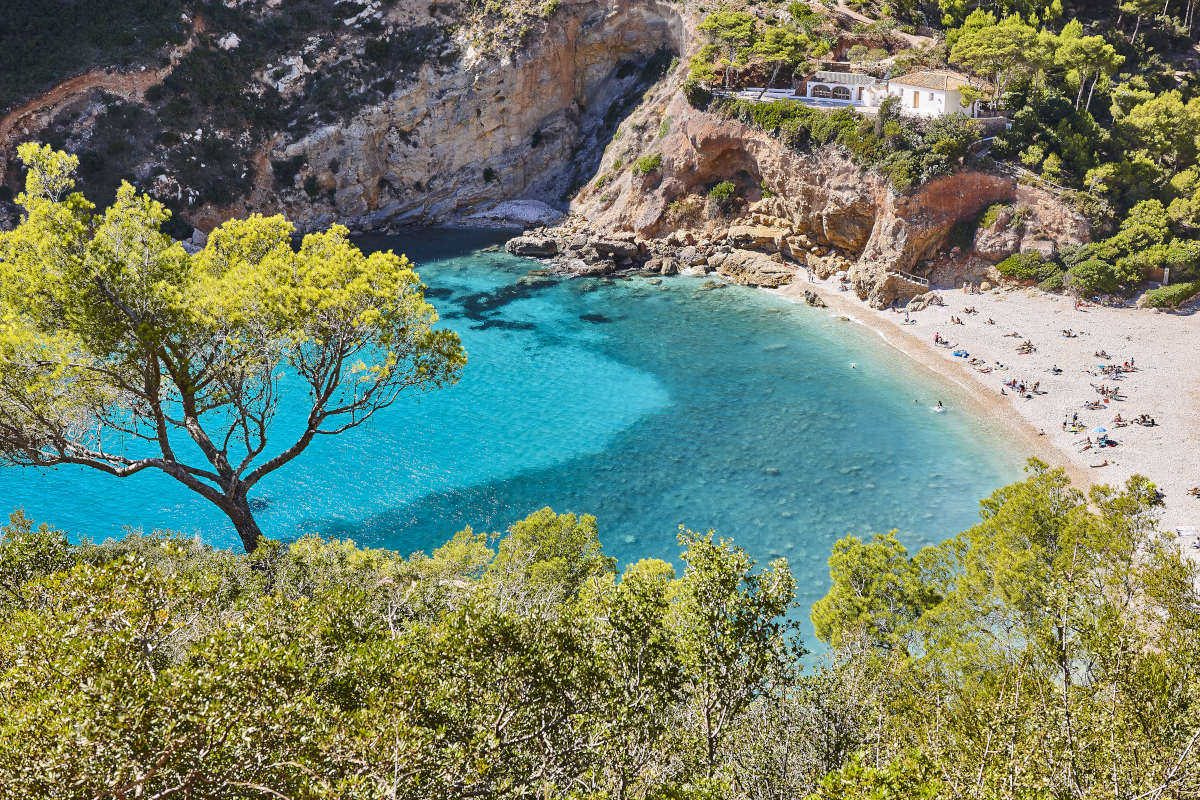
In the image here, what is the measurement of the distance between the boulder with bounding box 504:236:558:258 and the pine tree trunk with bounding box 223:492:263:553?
167 feet

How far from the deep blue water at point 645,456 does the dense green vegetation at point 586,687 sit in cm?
1254

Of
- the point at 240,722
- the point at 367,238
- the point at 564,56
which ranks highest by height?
the point at 564,56

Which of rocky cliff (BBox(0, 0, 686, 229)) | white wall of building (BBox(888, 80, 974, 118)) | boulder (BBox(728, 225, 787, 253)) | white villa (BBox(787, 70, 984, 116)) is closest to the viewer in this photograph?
white wall of building (BBox(888, 80, 974, 118))

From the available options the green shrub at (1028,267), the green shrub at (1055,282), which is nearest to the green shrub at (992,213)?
the green shrub at (1028,267)

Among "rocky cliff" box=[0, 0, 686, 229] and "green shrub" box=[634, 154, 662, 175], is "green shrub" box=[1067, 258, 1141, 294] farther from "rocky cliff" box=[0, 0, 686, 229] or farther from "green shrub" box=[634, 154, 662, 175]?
"rocky cliff" box=[0, 0, 686, 229]

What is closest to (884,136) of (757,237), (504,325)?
(757,237)

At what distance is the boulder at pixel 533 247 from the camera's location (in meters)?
69.6

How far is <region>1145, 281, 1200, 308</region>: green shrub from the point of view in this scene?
4641 cm

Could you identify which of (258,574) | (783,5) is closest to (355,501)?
(258,574)

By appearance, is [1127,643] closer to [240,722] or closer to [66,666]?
[240,722]

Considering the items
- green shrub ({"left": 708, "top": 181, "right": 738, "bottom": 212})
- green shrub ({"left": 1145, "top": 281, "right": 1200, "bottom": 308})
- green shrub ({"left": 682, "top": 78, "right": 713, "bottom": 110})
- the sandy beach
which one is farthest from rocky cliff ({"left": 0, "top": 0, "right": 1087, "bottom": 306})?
green shrub ({"left": 1145, "top": 281, "right": 1200, "bottom": 308})

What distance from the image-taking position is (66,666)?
7770 millimetres

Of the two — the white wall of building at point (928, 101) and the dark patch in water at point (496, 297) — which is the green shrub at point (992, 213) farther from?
the dark patch in water at point (496, 297)

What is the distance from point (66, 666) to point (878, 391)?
42.1m
